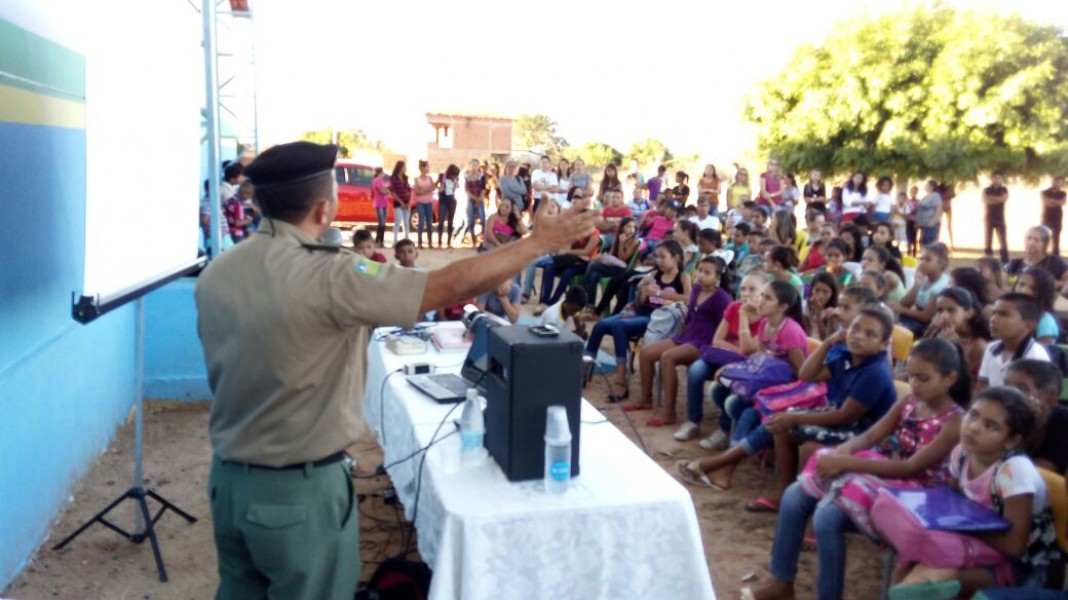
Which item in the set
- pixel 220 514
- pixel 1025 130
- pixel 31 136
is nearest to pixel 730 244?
pixel 31 136

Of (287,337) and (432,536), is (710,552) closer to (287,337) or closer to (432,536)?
(432,536)

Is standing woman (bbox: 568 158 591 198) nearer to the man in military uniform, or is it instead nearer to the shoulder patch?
the man in military uniform

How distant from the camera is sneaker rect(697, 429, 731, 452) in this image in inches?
215

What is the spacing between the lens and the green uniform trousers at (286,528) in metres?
2.10

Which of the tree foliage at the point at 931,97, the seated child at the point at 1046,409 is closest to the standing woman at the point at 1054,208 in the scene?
the tree foliage at the point at 931,97

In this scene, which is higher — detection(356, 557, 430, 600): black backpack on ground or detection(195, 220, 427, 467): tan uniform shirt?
detection(195, 220, 427, 467): tan uniform shirt

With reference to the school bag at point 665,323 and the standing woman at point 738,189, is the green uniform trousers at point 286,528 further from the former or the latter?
the standing woman at point 738,189

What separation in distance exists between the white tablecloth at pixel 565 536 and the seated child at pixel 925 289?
440cm

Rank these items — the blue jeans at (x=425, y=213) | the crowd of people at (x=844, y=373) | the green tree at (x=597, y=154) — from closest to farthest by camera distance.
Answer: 1. the crowd of people at (x=844, y=373)
2. the blue jeans at (x=425, y=213)
3. the green tree at (x=597, y=154)

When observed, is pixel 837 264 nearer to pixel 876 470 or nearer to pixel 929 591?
pixel 876 470

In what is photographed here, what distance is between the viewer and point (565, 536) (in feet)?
8.14


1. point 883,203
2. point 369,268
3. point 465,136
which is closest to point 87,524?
point 369,268

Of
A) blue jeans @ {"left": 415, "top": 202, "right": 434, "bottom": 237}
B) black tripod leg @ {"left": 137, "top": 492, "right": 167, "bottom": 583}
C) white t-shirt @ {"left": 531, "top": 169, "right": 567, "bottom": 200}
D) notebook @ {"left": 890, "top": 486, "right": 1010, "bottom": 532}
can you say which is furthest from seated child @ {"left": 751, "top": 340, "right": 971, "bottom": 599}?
blue jeans @ {"left": 415, "top": 202, "right": 434, "bottom": 237}

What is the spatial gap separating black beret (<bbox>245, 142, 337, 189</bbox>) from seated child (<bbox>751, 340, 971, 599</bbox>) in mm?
2435
